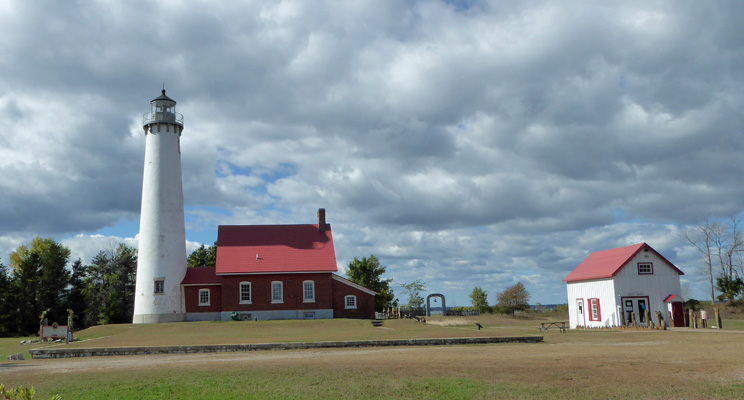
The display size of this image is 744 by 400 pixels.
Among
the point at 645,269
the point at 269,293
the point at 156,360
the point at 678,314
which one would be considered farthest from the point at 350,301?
the point at 156,360

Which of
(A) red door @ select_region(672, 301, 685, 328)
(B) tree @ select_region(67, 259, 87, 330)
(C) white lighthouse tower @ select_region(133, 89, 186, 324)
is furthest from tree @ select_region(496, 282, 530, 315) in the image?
(B) tree @ select_region(67, 259, 87, 330)

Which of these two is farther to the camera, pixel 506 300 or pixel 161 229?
pixel 506 300

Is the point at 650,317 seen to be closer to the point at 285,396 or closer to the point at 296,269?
the point at 296,269

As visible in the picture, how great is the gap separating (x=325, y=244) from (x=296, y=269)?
3772 mm

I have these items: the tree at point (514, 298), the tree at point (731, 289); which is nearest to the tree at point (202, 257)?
the tree at point (514, 298)

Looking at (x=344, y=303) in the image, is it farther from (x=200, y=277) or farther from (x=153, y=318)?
(x=153, y=318)

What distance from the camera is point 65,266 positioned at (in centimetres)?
5894

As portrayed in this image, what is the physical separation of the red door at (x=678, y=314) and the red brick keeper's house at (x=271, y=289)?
70.3 feet

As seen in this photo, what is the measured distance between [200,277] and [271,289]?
5693mm

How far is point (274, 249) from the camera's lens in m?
46.0

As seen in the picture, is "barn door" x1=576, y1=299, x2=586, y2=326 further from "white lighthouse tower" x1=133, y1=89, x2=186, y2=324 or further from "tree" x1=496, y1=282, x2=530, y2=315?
"white lighthouse tower" x1=133, y1=89, x2=186, y2=324

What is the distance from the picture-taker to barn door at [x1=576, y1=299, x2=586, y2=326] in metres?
41.5

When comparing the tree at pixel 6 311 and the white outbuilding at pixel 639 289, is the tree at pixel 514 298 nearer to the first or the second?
the white outbuilding at pixel 639 289

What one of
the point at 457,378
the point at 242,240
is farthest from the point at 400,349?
the point at 242,240
